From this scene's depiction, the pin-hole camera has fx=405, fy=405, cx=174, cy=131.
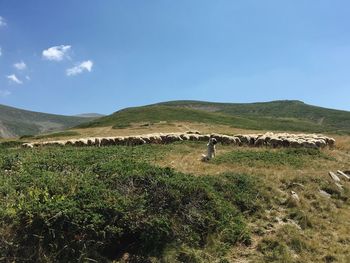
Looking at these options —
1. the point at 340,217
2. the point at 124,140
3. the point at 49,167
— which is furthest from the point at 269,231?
the point at 124,140

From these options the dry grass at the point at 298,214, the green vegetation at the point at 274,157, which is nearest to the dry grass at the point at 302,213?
the dry grass at the point at 298,214

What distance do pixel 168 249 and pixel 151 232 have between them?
67cm

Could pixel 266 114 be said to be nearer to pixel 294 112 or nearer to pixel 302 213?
pixel 294 112

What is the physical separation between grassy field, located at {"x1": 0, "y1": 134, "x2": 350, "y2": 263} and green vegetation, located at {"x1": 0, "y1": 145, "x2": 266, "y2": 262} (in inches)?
1.0

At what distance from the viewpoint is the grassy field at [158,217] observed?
30.2 feet

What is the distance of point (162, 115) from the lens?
3802 inches

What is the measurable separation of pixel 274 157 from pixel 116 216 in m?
14.4

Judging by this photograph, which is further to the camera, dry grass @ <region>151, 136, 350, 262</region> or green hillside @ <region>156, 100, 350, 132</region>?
green hillside @ <region>156, 100, 350, 132</region>

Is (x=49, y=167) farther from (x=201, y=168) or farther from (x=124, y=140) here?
(x=124, y=140)

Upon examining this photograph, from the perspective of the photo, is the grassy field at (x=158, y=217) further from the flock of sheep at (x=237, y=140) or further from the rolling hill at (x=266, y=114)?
the rolling hill at (x=266, y=114)

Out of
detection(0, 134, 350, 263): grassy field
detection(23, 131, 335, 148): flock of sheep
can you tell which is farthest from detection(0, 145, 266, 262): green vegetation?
detection(23, 131, 335, 148): flock of sheep

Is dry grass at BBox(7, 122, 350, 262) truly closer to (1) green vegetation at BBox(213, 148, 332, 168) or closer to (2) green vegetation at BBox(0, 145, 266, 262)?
(1) green vegetation at BBox(213, 148, 332, 168)

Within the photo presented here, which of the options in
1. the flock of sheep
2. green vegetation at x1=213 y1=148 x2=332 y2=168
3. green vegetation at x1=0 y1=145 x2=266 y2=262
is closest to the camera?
green vegetation at x1=0 y1=145 x2=266 y2=262

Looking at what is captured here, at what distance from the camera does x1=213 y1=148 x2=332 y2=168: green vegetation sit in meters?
21.1
